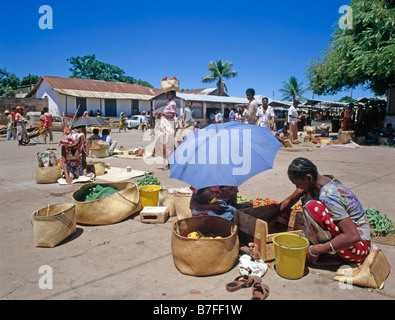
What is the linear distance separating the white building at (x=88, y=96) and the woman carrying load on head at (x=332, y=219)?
27977 millimetres

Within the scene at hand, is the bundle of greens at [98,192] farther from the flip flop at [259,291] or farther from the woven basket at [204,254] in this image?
the flip flop at [259,291]

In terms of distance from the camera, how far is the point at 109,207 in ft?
14.1

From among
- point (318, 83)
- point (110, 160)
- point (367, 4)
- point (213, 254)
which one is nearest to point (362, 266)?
point (213, 254)

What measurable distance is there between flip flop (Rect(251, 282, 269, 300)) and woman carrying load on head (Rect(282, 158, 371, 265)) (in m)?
0.64

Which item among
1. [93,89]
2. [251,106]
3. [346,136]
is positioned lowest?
[346,136]

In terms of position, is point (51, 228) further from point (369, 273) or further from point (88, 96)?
point (88, 96)

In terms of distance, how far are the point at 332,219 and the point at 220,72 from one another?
1627 inches

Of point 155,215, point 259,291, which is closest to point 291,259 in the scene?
point 259,291

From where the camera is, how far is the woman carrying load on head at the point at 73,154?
6391 millimetres

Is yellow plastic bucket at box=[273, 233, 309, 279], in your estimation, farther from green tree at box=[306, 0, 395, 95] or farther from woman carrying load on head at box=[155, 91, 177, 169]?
green tree at box=[306, 0, 395, 95]

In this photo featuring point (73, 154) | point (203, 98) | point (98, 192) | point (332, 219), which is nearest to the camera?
point (332, 219)

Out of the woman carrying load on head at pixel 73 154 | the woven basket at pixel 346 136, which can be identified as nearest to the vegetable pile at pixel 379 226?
the woman carrying load on head at pixel 73 154

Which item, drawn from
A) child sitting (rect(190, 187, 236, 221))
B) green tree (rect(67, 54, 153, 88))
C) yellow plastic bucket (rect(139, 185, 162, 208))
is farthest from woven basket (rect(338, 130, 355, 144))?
green tree (rect(67, 54, 153, 88))

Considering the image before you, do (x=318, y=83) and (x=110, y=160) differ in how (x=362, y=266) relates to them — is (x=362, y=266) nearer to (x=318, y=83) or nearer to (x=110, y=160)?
(x=110, y=160)
